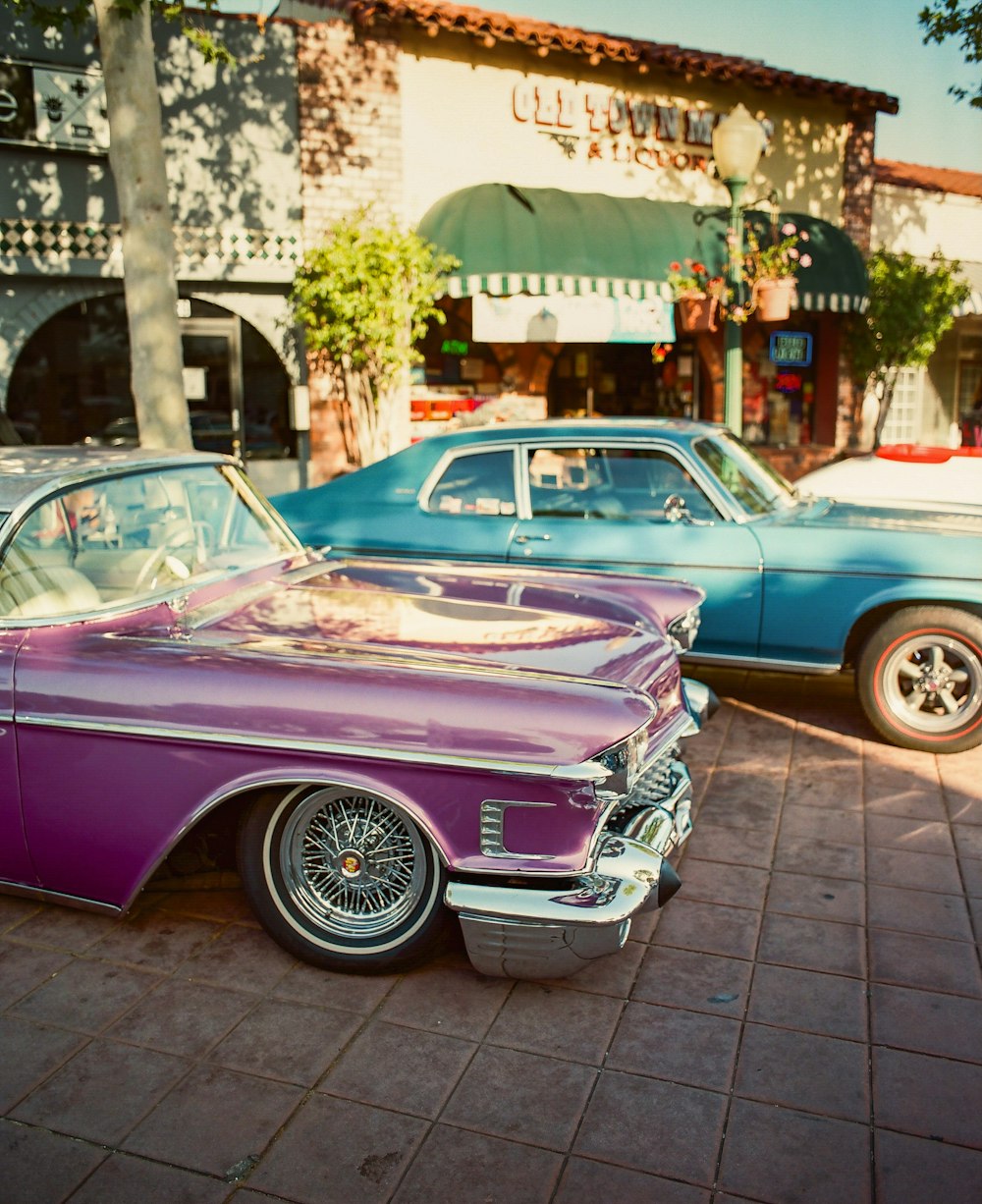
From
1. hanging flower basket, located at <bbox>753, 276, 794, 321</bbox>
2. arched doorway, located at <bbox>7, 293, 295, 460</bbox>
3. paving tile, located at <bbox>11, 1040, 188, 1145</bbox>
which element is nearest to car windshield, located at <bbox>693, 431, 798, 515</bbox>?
paving tile, located at <bbox>11, 1040, 188, 1145</bbox>

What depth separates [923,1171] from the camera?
241 centimetres

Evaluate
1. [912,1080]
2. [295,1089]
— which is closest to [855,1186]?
[912,1080]

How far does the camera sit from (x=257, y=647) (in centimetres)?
324

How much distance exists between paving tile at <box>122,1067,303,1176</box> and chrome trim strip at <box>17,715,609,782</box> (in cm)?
83

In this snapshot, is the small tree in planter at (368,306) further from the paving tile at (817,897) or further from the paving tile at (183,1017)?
the paving tile at (183,1017)

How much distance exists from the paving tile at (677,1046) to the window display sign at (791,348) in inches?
494

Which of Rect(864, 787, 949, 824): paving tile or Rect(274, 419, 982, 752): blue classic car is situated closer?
Rect(864, 787, 949, 824): paving tile

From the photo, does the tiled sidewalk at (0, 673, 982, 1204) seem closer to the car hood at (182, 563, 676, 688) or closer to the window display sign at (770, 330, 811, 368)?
the car hood at (182, 563, 676, 688)

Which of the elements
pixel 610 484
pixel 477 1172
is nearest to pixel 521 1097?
pixel 477 1172

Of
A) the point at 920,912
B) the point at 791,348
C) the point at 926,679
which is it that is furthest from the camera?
the point at 791,348

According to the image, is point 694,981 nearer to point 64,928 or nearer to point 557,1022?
point 557,1022

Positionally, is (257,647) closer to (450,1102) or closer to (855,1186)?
(450,1102)

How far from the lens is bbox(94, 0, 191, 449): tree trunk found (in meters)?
6.87

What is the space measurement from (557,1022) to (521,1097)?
1.16 feet
